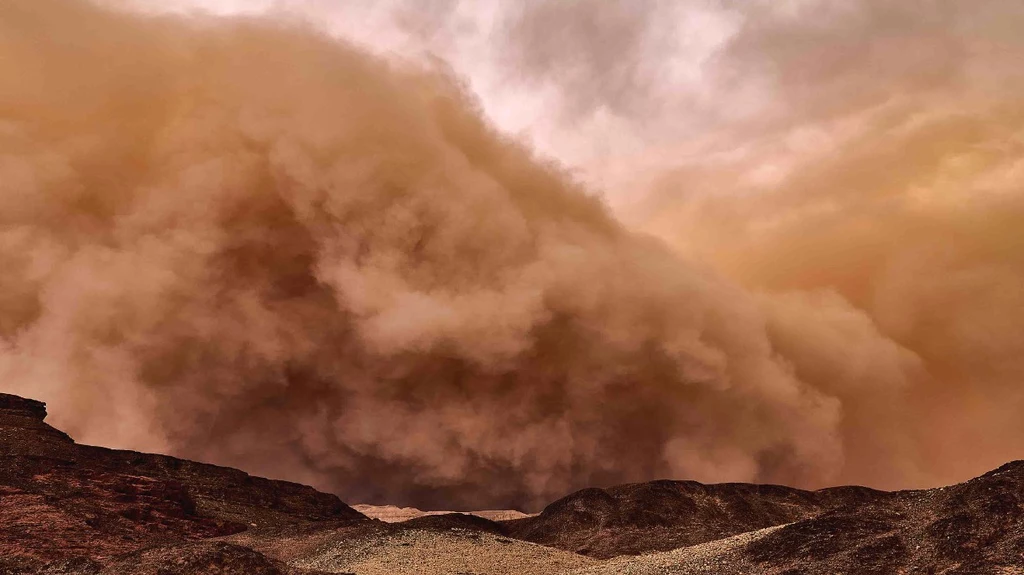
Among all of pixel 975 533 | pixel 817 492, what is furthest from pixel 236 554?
pixel 817 492

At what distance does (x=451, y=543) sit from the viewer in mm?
44156

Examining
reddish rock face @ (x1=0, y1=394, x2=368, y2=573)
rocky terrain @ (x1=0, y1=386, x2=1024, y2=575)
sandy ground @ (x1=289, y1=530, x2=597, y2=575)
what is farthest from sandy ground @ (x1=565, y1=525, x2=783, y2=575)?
reddish rock face @ (x1=0, y1=394, x2=368, y2=573)

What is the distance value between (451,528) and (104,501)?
2430 cm

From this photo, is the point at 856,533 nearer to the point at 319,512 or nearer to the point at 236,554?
the point at 236,554

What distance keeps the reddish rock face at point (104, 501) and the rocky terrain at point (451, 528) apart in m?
0.17

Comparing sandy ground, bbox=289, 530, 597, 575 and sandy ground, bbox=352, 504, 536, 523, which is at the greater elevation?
sandy ground, bbox=352, 504, 536, 523

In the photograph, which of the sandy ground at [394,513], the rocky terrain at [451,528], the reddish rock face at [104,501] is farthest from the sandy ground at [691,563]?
the sandy ground at [394,513]

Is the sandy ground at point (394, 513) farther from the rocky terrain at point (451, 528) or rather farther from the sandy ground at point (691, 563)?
the sandy ground at point (691, 563)

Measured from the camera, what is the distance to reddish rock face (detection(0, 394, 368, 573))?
37.1 meters

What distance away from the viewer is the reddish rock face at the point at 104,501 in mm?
37125

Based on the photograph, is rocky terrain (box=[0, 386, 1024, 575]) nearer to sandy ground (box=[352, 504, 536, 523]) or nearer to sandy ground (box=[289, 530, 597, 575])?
sandy ground (box=[289, 530, 597, 575])

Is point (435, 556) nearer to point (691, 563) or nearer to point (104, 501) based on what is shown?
point (691, 563)

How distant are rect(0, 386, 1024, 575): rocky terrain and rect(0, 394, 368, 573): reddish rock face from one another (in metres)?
0.17

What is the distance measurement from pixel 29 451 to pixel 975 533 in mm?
59787
